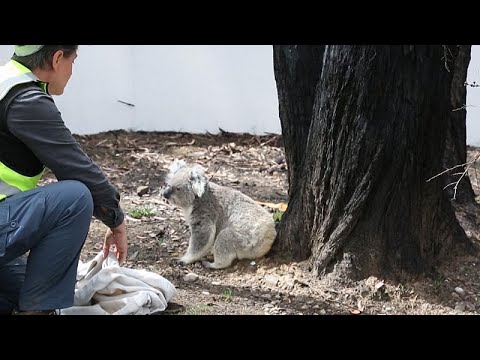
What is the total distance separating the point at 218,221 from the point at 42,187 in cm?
209

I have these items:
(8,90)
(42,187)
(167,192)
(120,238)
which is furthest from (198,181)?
(8,90)

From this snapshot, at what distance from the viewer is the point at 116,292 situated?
372cm

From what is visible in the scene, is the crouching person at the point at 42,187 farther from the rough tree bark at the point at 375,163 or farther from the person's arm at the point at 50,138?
the rough tree bark at the point at 375,163

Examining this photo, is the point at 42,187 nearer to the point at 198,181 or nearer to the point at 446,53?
the point at 198,181

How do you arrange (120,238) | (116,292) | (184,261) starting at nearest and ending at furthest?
(120,238) < (116,292) < (184,261)

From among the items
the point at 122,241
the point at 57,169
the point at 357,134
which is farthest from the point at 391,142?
the point at 57,169

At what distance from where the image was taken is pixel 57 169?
10.1 ft

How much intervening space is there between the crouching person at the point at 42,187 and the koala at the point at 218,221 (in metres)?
1.65

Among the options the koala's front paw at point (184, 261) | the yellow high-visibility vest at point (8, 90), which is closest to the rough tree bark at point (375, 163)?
the koala's front paw at point (184, 261)

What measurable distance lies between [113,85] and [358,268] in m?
4.54

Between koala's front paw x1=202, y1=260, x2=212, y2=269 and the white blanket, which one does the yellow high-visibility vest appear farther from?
koala's front paw x1=202, y1=260, x2=212, y2=269

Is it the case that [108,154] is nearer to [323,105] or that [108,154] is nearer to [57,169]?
[323,105]

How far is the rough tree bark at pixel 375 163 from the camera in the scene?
3904 mm

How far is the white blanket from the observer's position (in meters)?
3.58
